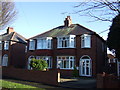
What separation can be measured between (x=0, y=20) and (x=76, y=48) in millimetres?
13662

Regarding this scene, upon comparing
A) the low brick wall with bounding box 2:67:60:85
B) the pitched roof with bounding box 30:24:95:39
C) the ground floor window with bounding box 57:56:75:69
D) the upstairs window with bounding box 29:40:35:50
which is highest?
the pitched roof with bounding box 30:24:95:39

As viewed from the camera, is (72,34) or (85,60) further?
(72,34)

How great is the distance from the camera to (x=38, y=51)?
29547 millimetres

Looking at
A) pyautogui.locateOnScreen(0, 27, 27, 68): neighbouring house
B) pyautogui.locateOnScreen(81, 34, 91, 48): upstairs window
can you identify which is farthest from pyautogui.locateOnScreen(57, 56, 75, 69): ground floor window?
pyautogui.locateOnScreen(0, 27, 27, 68): neighbouring house

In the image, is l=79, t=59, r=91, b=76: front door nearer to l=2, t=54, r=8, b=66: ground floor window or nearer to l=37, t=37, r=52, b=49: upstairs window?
l=37, t=37, r=52, b=49: upstairs window

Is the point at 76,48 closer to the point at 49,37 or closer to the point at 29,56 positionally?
the point at 49,37

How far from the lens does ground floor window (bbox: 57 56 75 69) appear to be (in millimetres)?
25725

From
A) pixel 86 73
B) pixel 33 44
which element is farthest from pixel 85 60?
pixel 33 44

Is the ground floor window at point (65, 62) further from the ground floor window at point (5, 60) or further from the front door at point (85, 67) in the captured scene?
the ground floor window at point (5, 60)

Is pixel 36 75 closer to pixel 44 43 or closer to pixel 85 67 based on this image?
pixel 85 67

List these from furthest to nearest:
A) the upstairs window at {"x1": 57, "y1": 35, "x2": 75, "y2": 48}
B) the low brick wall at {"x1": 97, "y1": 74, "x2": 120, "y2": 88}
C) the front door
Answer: the upstairs window at {"x1": 57, "y1": 35, "x2": 75, "y2": 48}
the front door
the low brick wall at {"x1": 97, "y1": 74, "x2": 120, "y2": 88}

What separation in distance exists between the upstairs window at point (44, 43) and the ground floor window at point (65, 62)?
122 inches

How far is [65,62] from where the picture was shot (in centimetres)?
2639

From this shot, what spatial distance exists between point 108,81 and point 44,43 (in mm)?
17819
